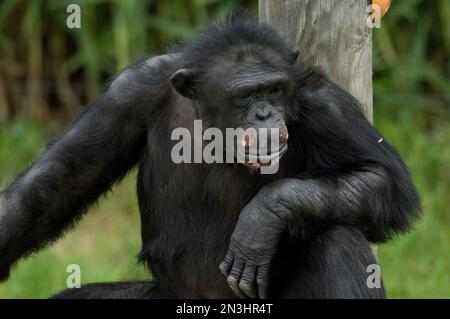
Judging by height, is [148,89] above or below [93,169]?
above

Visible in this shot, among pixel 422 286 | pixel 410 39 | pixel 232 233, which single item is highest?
pixel 410 39

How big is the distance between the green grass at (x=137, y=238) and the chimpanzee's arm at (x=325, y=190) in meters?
2.48

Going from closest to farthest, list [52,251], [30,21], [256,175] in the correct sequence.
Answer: [256,175] < [52,251] < [30,21]

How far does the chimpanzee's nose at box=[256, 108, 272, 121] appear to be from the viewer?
5.19 metres

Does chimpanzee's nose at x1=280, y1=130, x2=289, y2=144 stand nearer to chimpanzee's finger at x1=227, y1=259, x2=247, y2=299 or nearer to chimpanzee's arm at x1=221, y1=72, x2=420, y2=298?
chimpanzee's arm at x1=221, y1=72, x2=420, y2=298

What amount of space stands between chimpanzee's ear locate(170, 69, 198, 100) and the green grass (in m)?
2.53

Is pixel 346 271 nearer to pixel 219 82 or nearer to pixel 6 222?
pixel 219 82

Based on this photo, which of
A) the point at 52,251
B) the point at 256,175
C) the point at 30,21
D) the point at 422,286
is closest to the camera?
the point at 256,175

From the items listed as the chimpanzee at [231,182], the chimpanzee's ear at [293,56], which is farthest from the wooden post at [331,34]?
the chimpanzee's ear at [293,56]

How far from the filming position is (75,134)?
18.9ft

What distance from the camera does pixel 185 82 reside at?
18.1ft

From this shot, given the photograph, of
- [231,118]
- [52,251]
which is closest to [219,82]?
[231,118]

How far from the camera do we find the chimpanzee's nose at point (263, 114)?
519 cm

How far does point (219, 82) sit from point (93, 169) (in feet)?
2.99
